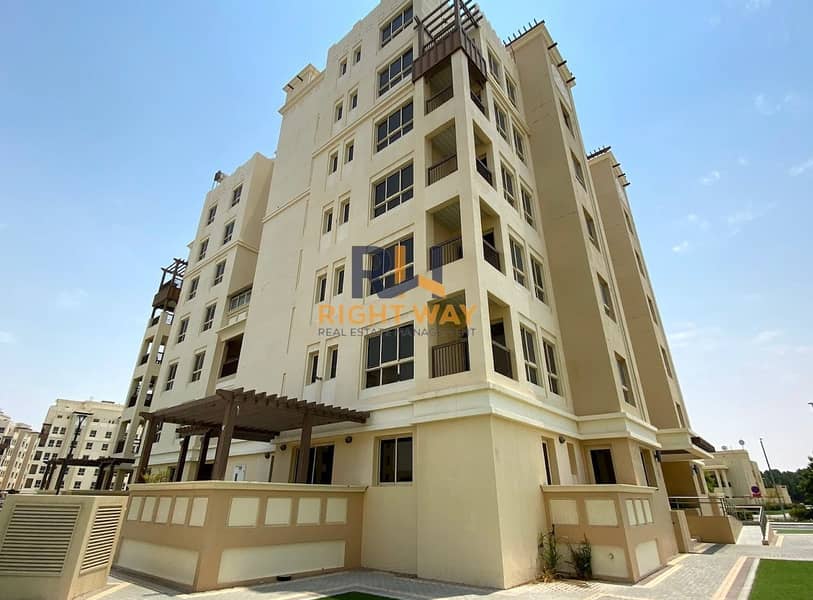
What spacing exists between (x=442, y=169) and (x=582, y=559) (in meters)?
12.4

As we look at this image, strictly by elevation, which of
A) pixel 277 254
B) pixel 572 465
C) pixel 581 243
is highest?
pixel 277 254

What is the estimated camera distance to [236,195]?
30.6m

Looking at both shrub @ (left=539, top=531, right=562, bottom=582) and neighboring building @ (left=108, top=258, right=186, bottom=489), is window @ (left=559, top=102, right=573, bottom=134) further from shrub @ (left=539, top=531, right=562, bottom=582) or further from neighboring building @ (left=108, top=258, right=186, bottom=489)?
neighboring building @ (left=108, top=258, right=186, bottom=489)

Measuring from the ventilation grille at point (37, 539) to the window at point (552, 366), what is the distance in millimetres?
13098

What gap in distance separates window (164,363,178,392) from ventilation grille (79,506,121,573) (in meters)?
19.5

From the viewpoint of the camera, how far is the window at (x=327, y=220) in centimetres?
1884

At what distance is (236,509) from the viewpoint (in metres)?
9.27

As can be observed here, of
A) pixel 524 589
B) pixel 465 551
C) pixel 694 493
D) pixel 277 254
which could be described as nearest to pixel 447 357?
pixel 465 551

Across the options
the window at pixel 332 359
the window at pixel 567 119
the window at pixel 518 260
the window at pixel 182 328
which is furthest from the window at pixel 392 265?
the window at pixel 182 328

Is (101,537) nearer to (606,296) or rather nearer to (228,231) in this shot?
(606,296)

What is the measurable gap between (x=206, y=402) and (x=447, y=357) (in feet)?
22.5

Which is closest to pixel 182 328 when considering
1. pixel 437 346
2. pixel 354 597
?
pixel 437 346

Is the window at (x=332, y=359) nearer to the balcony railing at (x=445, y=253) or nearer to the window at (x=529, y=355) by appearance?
the balcony railing at (x=445, y=253)

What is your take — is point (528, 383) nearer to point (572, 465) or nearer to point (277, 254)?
point (572, 465)
